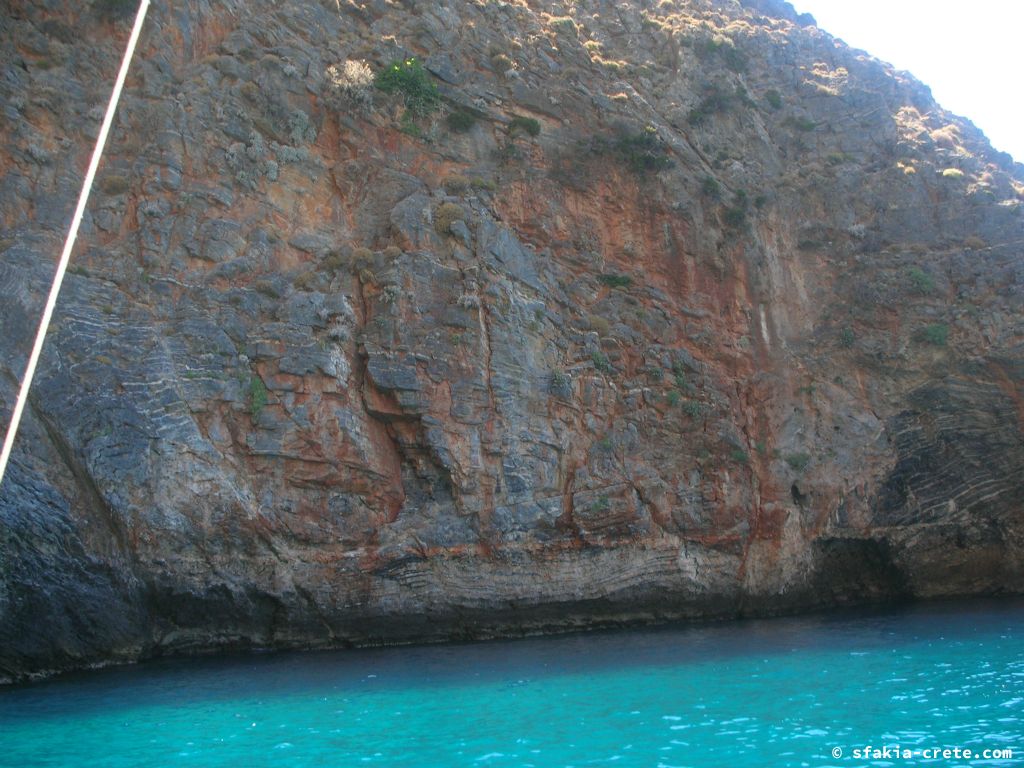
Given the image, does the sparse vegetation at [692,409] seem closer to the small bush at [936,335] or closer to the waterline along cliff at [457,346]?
the waterline along cliff at [457,346]

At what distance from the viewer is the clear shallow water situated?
1112cm

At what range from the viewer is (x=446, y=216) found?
24.8 m

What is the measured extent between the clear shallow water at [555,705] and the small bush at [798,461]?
619 centimetres

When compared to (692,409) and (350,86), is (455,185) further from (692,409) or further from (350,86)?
(692,409)

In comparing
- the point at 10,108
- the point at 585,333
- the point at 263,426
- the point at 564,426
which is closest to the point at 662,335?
the point at 585,333

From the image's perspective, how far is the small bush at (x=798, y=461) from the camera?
84.3 ft

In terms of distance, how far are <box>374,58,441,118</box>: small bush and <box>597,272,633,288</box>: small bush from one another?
26.1 ft

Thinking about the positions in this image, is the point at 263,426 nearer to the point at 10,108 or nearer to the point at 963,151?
the point at 10,108

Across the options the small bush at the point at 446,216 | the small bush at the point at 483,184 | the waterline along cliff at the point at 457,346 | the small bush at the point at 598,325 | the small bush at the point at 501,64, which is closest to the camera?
the waterline along cliff at the point at 457,346

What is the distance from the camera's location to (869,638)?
19625 mm

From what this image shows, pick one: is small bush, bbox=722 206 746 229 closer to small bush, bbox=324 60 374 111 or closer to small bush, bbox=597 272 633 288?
small bush, bbox=597 272 633 288

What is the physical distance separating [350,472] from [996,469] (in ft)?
66.0

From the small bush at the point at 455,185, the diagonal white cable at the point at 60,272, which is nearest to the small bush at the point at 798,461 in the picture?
the small bush at the point at 455,185

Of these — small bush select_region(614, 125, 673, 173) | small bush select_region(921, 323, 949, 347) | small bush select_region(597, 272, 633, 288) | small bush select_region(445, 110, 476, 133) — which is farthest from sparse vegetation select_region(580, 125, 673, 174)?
small bush select_region(921, 323, 949, 347)
